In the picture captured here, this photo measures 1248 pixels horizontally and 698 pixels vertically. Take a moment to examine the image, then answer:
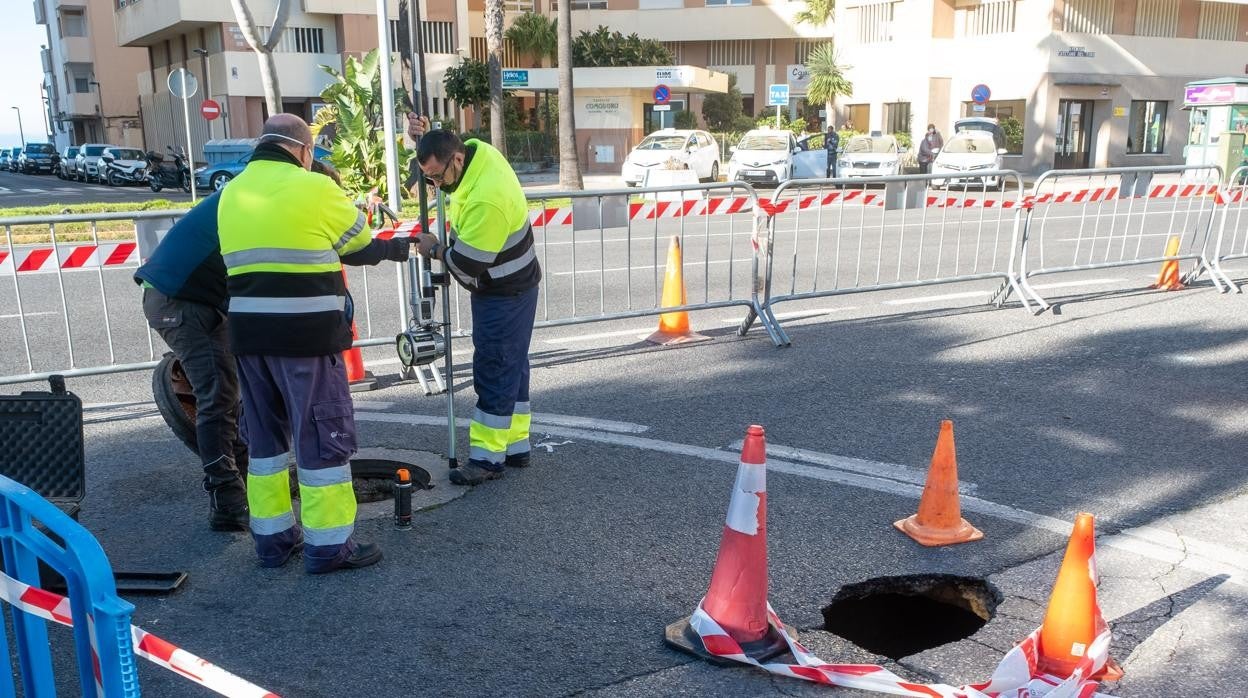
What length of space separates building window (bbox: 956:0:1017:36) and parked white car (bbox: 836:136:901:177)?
1045 centimetres

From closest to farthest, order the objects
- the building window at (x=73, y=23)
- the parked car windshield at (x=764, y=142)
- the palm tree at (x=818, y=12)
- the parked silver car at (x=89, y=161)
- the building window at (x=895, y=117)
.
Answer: the parked car windshield at (x=764, y=142), the building window at (x=895, y=117), the parked silver car at (x=89, y=161), the palm tree at (x=818, y=12), the building window at (x=73, y=23)

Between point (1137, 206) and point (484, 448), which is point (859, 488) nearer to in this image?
point (484, 448)

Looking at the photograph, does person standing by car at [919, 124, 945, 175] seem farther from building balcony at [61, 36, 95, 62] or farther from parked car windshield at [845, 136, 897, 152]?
building balcony at [61, 36, 95, 62]

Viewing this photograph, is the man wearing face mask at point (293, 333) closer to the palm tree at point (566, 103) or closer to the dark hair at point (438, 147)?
the dark hair at point (438, 147)

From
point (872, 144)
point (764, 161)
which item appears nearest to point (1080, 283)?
Answer: point (764, 161)

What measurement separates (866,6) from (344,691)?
44.7 m

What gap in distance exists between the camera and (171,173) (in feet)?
112

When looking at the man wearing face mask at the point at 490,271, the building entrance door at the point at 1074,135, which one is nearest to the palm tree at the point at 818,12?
the building entrance door at the point at 1074,135

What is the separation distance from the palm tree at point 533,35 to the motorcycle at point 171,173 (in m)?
16.9

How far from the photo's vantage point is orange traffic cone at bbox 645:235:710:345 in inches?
341

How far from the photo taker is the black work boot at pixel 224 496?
4.82 m

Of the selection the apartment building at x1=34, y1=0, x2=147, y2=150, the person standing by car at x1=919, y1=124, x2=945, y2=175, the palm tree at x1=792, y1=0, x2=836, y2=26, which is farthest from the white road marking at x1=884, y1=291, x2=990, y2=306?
the apartment building at x1=34, y1=0, x2=147, y2=150

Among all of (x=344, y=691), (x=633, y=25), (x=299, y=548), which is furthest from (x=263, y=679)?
(x=633, y=25)

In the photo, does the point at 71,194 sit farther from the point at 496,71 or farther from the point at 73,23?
the point at 73,23
